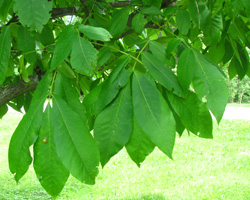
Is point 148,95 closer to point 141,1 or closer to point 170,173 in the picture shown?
point 141,1

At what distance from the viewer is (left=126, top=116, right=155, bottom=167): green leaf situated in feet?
2.18

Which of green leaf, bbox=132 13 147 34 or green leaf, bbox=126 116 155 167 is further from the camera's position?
green leaf, bbox=132 13 147 34

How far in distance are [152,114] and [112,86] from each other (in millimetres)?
116

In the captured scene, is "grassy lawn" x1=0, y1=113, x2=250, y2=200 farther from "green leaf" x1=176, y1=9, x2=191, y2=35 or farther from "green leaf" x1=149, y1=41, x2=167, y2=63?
"green leaf" x1=149, y1=41, x2=167, y2=63

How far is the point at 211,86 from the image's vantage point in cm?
67

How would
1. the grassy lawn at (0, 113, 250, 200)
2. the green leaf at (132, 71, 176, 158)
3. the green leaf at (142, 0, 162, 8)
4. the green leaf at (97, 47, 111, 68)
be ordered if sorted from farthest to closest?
the grassy lawn at (0, 113, 250, 200) → the green leaf at (142, 0, 162, 8) → the green leaf at (97, 47, 111, 68) → the green leaf at (132, 71, 176, 158)

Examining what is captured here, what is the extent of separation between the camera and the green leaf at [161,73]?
69 cm

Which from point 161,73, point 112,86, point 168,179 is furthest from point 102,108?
point 168,179

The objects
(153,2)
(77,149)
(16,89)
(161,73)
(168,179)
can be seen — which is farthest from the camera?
(168,179)

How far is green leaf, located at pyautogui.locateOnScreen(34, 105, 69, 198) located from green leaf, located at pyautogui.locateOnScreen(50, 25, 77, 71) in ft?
0.47

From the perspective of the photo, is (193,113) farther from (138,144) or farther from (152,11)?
(152,11)

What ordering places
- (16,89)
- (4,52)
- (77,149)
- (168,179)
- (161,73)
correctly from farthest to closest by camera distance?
(168,179) → (16,89) → (4,52) → (161,73) → (77,149)

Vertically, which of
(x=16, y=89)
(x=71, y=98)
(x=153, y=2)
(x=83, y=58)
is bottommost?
(x=16, y=89)

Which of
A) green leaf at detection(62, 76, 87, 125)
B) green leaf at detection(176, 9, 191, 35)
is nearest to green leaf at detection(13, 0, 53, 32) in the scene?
green leaf at detection(62, 76, 87, 125)
